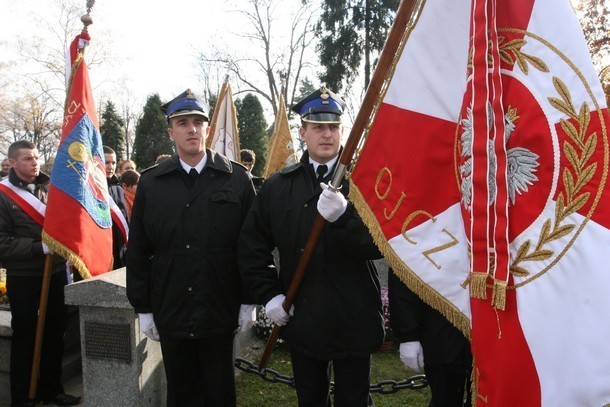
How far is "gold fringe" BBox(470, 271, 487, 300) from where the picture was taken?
180 cm

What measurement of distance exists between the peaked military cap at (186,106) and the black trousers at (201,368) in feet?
4.70

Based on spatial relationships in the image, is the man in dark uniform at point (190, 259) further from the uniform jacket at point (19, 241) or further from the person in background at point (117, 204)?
the person in background at point (117, 204)

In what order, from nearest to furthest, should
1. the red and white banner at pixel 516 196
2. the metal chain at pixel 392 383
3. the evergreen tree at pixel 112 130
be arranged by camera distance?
the red and white banner at pixel 516 196, the metal chain at pixel 392 383, the evergreen tree at pixel 112 130

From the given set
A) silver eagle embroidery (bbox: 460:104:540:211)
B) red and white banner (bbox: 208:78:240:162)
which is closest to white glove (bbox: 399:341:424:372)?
silver eagle embroidery (bbox: 460:104:540:211)

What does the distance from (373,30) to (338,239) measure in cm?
2180

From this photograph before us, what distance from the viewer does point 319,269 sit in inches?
104

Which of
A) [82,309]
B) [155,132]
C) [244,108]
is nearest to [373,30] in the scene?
[244,108]

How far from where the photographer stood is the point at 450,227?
213 cm

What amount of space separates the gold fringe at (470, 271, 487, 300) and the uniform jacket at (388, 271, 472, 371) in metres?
0.62

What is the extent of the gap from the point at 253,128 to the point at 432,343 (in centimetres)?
2515

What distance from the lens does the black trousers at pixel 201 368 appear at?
9.79ft

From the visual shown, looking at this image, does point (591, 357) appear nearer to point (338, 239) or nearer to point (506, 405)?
point (506, 405)

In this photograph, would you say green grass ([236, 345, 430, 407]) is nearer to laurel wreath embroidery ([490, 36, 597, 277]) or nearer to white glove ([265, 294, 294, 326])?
white glove ([265, 294, 294, 326])

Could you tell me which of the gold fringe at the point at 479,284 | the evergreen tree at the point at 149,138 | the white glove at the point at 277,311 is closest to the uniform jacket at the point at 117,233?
the white glove at the point at 277,311
